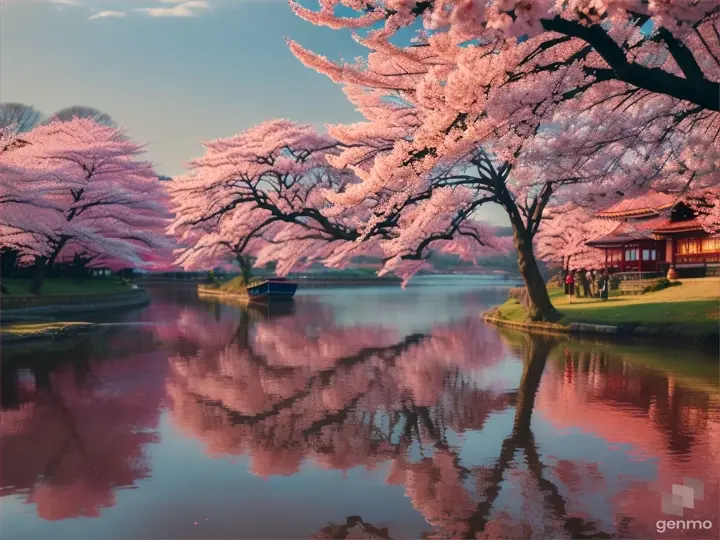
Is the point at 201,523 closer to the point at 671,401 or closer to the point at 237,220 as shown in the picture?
the point at 671,401

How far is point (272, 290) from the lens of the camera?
43.7 m

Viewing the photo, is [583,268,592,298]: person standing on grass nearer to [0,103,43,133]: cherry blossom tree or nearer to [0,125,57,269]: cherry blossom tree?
[0,125,57,269]: cherry blossom tree

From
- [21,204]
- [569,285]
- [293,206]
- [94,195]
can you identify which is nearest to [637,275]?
[569,285]

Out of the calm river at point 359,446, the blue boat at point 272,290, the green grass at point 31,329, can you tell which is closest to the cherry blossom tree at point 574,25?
the calm river at point 359,446

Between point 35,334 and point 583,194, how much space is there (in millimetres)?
17240

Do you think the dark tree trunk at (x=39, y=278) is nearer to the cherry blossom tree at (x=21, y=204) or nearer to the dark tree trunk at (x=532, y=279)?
the cherry blossom tree at (x=21, y=204)

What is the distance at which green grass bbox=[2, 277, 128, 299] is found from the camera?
104ft

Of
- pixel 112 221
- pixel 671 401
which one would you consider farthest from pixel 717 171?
pixel 112 221

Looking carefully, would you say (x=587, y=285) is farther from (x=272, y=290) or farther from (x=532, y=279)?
(x=272, y=290)

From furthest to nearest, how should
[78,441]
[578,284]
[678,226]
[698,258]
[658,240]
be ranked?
[658,240], [578,284], [698,258], [678,226], [78,441]

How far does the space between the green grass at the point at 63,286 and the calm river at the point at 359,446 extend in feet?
57.2

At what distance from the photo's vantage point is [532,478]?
6613 mm

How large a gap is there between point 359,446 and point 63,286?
1316 inches

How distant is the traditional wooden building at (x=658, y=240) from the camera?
30547 millimetres
